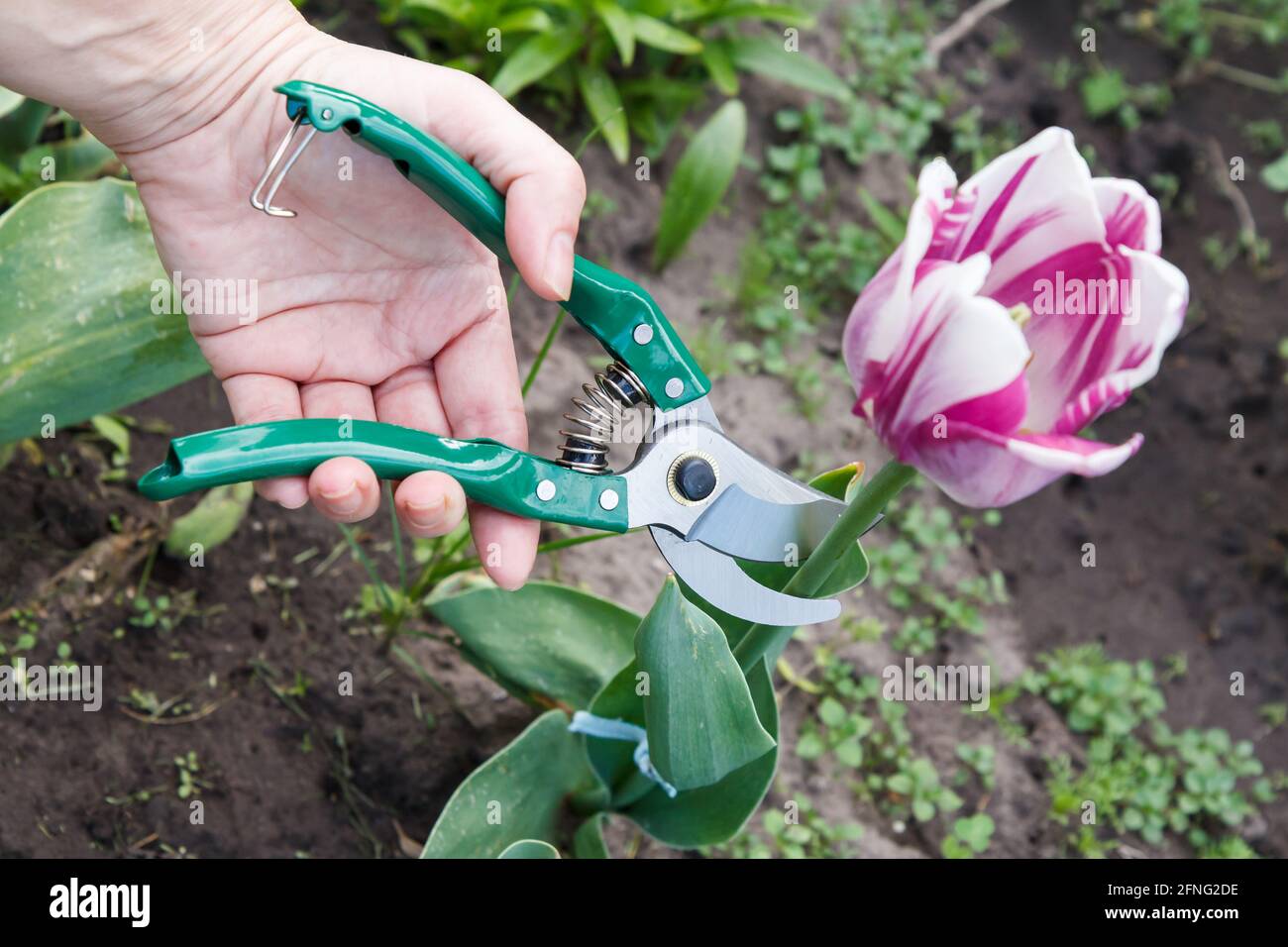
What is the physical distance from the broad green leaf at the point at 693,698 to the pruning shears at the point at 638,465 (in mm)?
92

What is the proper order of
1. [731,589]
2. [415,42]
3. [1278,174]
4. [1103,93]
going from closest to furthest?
1. [731,589]
2. [415,42]
3. [1278,174]
4. [1103,93]

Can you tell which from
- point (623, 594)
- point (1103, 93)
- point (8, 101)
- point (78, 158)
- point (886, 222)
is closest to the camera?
point (8, 101)

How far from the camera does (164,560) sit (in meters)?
1.91

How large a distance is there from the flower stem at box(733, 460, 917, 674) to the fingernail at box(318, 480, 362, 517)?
48 cm

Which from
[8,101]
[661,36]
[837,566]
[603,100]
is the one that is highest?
[661,36]

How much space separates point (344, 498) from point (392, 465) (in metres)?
0.08

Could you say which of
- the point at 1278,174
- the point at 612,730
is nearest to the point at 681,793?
the point at 612,730

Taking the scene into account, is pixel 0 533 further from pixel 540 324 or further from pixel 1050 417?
pixel 1050 417

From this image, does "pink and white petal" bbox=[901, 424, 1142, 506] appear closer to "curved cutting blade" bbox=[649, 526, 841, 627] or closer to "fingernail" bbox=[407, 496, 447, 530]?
"curved cutting blade" bbox=[649, 526, 841, 627]

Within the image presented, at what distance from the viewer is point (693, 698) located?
132 centimetres

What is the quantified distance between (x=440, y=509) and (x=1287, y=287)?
2.63m

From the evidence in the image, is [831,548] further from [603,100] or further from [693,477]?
[603,100]

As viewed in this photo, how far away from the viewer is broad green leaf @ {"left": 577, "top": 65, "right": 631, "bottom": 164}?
260cm
